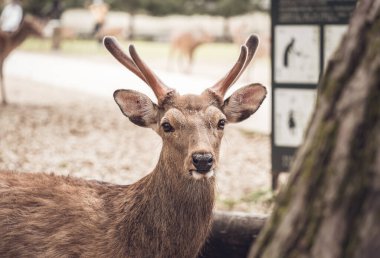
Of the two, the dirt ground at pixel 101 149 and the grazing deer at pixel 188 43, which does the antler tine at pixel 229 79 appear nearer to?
the dirt ground at pixel 101 149

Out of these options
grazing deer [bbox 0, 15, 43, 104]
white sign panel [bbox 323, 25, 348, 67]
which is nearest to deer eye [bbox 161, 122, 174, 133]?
white sign panel [bbox 323, 25, 348, 67]

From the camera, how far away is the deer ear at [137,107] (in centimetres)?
514

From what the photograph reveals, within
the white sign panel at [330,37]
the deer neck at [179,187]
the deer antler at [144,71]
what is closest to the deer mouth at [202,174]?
the deer neck at [179,187]

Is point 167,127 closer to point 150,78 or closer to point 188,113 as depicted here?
point 188,113

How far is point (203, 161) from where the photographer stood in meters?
4.53

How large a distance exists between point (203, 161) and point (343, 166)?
211 centimetres

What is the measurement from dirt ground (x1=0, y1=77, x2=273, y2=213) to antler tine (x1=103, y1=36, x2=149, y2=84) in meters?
3.35

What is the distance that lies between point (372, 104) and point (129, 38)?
4608 centimetres

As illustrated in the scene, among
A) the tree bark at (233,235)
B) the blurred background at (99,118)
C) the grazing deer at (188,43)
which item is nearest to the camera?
the tree bark at (233,235)

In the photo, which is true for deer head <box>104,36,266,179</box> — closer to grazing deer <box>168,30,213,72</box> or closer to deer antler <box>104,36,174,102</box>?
deer antler <box>104,36,174,102</box>

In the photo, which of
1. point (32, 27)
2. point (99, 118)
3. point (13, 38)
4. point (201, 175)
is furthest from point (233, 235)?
point (32, 27)

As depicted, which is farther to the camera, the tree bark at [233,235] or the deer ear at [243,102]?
the tree bark at [233,235]

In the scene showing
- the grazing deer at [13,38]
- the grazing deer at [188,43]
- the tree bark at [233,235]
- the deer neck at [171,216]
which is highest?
the grazing deer at [188,43]

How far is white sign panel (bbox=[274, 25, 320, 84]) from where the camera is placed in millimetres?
8641
